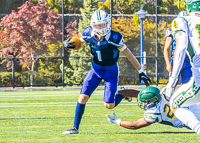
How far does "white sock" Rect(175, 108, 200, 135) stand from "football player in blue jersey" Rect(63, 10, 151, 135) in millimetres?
1741

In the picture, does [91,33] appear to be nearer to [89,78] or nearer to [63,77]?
[89,78]

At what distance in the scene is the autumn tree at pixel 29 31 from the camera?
20.4 m

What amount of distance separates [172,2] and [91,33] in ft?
57.4

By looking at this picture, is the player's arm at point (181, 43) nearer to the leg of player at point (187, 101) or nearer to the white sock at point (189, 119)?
the leg of player at point (187, 101)

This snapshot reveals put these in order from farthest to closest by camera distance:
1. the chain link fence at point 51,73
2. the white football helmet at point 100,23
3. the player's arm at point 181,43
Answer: the chain link fence at point 51,73 → the white football helmet at point 100,23 → the player's arm at point 181,43

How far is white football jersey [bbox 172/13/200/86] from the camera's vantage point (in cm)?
415

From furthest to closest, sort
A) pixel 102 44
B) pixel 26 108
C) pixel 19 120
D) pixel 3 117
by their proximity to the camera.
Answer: pixel 26 108
pixel 3 117
pixel 19 120
pixel 102 44

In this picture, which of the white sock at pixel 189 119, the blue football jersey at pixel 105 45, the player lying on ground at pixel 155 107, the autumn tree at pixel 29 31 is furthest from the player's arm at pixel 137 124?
the autumn tree at pixel 29 31

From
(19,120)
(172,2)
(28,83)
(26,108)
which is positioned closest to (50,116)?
(19,120)

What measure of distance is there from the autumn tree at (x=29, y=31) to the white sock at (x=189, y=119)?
16.5 meters

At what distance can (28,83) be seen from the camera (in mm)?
19203

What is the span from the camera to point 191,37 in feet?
13.8

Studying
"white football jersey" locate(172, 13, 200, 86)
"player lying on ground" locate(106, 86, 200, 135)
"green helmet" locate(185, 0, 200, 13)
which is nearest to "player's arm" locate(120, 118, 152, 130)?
"player lying on ground" locate(106, 86, 200, 135)

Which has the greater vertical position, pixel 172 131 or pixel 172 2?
pixel 172 2
